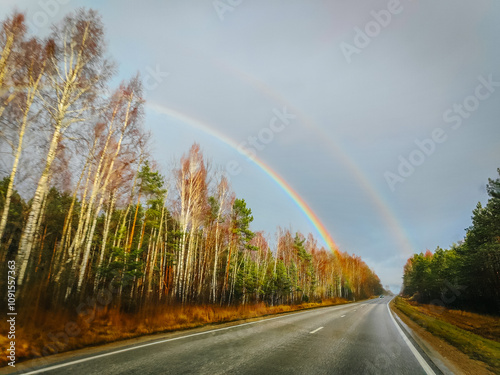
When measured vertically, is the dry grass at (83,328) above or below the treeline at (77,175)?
below

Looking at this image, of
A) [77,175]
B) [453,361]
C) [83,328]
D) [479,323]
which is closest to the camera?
[453,361]

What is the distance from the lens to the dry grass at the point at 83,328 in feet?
18.8

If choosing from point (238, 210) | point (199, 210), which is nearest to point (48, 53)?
point (199, 210)

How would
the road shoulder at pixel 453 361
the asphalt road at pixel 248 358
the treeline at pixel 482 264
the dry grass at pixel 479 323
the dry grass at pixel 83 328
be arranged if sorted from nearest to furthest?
the asphalt road at pixel 248 358 < the road shoulder at pixel 453 361 < the dry grass at pixel 83 328 < the dry grass at pixel 479 323 < the treeline at pixel 482 264

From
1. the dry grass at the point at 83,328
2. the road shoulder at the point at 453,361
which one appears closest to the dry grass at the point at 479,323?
the road shoulder at the point at 453,361

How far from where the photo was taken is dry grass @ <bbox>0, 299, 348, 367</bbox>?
5.73 meters

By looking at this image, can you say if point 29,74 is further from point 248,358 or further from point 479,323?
point 479,323

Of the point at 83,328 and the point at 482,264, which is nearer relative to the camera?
the point at 83,328

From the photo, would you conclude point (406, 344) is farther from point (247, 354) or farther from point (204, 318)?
point (204, 318)

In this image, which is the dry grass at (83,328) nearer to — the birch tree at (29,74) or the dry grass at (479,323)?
the birch tree at (29,74)

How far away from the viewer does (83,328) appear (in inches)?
302

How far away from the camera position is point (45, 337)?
629cm

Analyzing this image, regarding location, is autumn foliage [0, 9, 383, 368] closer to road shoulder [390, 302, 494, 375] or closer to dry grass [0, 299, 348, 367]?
dry grass [0, 299, 348, 367]

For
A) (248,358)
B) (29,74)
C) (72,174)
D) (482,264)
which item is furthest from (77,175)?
(482,264)
